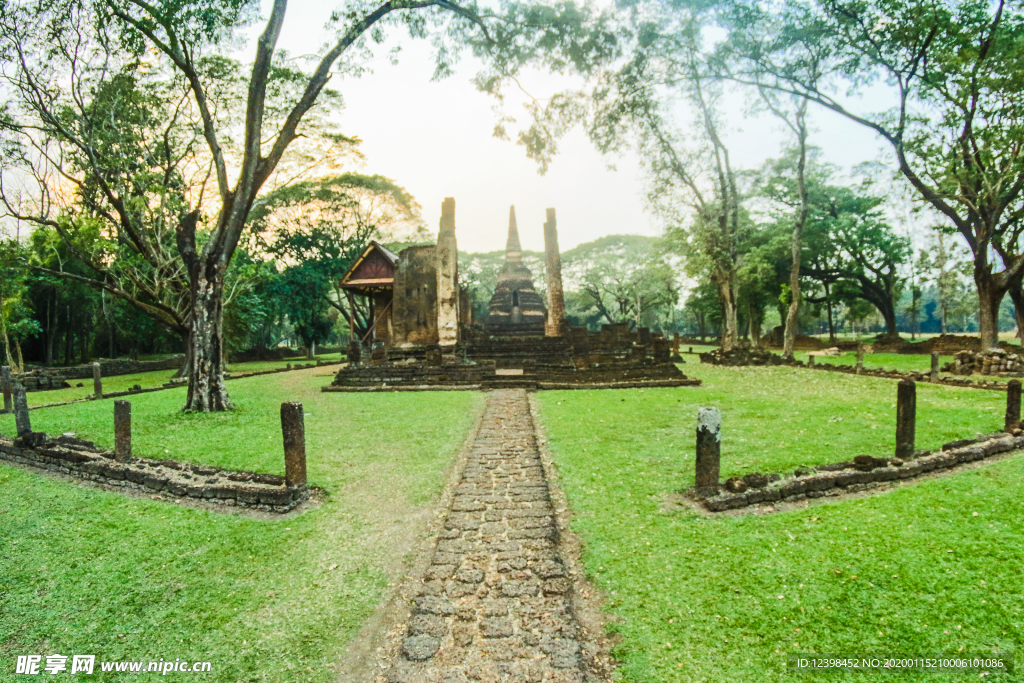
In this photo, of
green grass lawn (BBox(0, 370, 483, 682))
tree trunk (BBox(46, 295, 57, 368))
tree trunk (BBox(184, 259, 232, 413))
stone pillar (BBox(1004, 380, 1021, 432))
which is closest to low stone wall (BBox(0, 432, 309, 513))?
green grass lawn (BBox(0, 370, 483, 682))

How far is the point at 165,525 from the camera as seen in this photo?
4.97 meters

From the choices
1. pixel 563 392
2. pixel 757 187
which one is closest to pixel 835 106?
pixel 563 392

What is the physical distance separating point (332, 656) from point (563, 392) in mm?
10983

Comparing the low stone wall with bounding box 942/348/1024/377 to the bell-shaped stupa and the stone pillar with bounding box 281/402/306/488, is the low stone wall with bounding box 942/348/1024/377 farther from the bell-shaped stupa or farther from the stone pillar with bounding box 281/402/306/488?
the stone pillar with bounding box 281/402/306/488

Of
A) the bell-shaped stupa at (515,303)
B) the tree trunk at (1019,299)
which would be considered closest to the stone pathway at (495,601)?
the tree trunk at (1019,299)

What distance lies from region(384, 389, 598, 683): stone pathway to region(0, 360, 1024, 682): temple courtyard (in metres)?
0.02

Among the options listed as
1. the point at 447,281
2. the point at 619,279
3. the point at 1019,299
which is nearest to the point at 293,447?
the point at 447,281

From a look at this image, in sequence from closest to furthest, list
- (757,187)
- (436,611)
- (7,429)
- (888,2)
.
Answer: (436,611)
(7,429)
(888,2)
(757,187)

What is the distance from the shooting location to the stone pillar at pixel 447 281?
65.0 ft

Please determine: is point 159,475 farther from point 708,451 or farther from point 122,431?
point 708,451

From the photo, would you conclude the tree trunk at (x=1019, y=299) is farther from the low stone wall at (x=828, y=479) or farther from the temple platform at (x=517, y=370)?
the low stone wall at (x=828, y=479)

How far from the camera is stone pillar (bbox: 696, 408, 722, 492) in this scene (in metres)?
5.22

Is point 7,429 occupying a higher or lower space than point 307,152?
lower

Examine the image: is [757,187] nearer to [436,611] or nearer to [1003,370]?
[1003,370]
